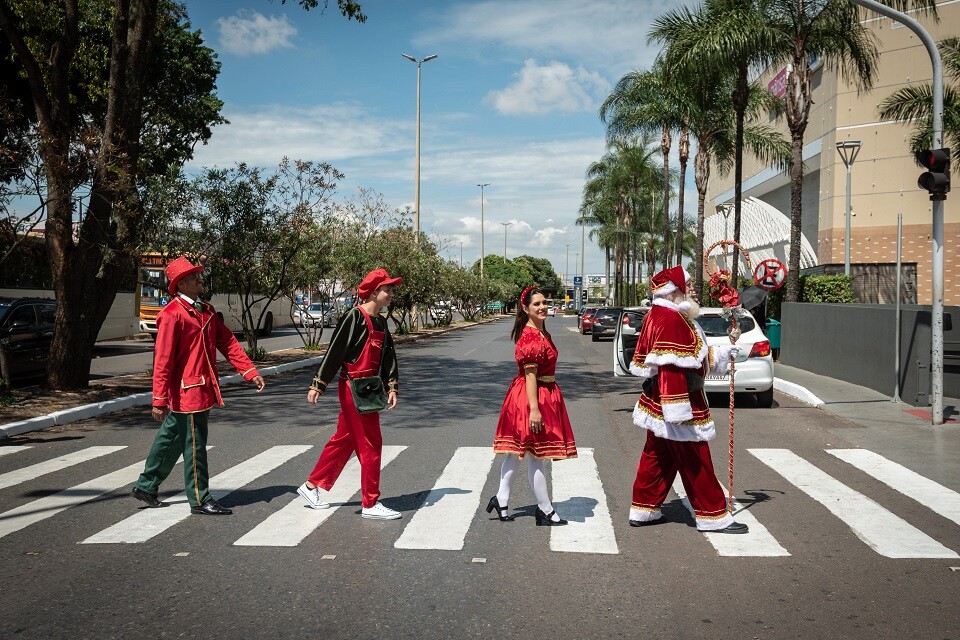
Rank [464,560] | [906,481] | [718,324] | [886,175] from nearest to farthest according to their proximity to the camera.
Result: [464,560]
[906,481]
[718,324]
[886,175]

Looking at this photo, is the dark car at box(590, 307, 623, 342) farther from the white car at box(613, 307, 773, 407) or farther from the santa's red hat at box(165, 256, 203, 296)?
the santa's red hat at box(165, 256, 203, 296)

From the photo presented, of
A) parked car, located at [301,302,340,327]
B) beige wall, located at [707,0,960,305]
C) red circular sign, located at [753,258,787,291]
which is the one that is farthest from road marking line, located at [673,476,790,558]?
beige wall, located at [707,0,960,305]

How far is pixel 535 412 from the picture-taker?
5.82 metres

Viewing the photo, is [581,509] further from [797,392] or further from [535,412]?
[797,392]

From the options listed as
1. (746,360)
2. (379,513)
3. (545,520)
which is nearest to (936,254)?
(746,360)

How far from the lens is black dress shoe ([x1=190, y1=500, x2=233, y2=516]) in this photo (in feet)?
20.7

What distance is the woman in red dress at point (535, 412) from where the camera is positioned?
586 cm

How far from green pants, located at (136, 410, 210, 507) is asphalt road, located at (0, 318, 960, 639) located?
0.22 meters

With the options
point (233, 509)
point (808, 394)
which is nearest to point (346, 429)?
point (233, 509)

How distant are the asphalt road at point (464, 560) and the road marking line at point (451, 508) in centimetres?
3

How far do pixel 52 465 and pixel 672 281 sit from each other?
6.07 meters

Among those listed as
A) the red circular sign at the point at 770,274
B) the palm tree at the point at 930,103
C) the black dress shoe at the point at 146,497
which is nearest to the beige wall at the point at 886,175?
the palm tree at the point at 930,103

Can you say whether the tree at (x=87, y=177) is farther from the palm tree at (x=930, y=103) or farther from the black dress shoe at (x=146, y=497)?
the palm tree at (x=930, y=103)

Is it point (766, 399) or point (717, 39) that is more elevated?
point (717, 39)
